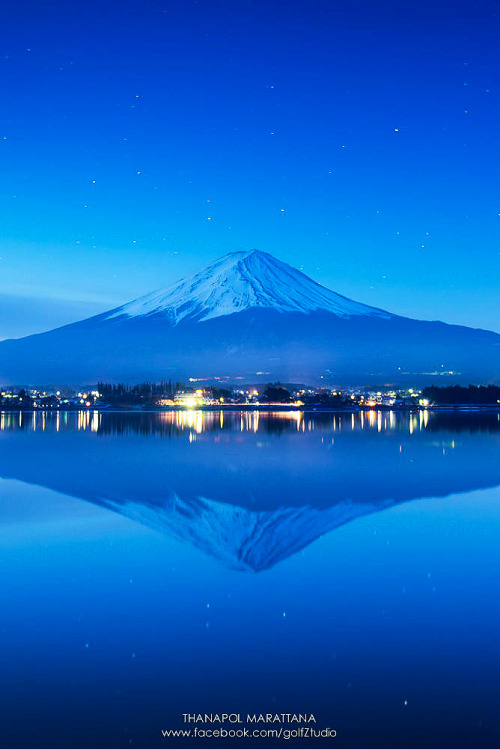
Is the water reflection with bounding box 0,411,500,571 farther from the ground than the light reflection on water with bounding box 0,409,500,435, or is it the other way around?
the water reflection with bounding box 0,411,500,571

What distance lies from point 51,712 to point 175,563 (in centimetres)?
319

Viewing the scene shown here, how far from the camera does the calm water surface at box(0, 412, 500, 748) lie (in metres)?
3.73

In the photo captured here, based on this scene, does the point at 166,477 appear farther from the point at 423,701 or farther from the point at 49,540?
the point at 423,701

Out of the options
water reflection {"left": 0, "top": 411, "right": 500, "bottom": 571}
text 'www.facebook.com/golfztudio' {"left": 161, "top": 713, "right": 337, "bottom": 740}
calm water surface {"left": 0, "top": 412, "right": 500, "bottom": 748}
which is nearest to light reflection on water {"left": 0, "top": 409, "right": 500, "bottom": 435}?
water reflection {"left": 0, "top": 411, "right": 500, "bottom": 571}

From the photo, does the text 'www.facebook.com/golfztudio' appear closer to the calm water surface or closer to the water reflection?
the calm water surface

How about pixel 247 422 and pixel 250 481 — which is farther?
pixel 247 422

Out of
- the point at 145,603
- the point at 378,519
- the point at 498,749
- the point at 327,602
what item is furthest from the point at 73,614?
the point at 378,519

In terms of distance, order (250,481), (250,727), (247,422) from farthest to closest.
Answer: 1. (247,422)
2. (250,481)
3. (250,727)

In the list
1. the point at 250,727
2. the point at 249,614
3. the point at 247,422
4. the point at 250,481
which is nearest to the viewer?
the point at 250,727

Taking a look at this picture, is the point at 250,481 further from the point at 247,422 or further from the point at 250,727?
the point at 247,422

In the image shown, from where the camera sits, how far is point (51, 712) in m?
3.73

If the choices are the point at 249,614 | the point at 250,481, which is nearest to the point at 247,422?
the point at 250,481

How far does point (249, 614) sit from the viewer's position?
17.5 feet

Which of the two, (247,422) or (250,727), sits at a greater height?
(250,727)
